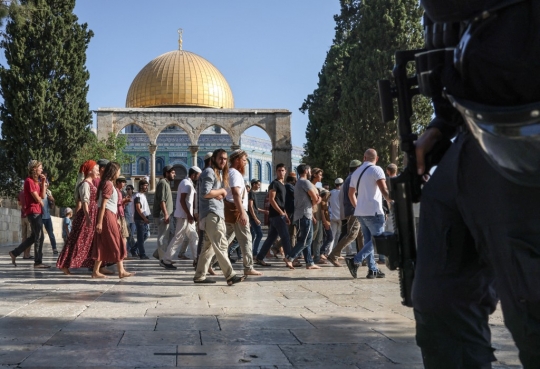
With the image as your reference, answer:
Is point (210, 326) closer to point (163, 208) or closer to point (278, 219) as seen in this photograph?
point (278, 219)

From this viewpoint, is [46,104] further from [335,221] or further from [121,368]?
[121,368]

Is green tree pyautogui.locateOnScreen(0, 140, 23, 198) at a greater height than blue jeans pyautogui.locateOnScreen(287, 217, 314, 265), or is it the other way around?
green tree pyautogui.locateOnScreen(0, 140, 23, 198)

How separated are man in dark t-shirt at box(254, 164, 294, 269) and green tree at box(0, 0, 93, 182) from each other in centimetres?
2152

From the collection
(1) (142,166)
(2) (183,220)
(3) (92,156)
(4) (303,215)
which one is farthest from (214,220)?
(1) (142,166)

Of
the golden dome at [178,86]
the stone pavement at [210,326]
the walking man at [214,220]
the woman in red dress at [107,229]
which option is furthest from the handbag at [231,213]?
the golden dome at [178,86]

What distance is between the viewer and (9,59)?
3034cm

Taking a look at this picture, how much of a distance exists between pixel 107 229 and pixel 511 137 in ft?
25.4

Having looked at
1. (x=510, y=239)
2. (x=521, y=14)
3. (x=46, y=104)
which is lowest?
(x=510, y=239)

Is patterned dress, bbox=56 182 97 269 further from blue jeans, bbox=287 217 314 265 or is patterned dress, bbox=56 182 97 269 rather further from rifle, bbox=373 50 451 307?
rifle, bbox=373 50 451 307

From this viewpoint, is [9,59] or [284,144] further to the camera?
[284,144]

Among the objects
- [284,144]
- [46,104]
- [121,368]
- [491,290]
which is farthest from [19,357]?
[284,144]

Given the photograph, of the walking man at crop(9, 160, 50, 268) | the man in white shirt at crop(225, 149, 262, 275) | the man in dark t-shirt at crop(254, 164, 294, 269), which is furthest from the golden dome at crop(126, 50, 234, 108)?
the man in white shirt at crop(225, 149, 262, 275)

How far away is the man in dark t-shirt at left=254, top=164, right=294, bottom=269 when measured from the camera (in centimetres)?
1096

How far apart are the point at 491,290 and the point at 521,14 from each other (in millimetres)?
770
